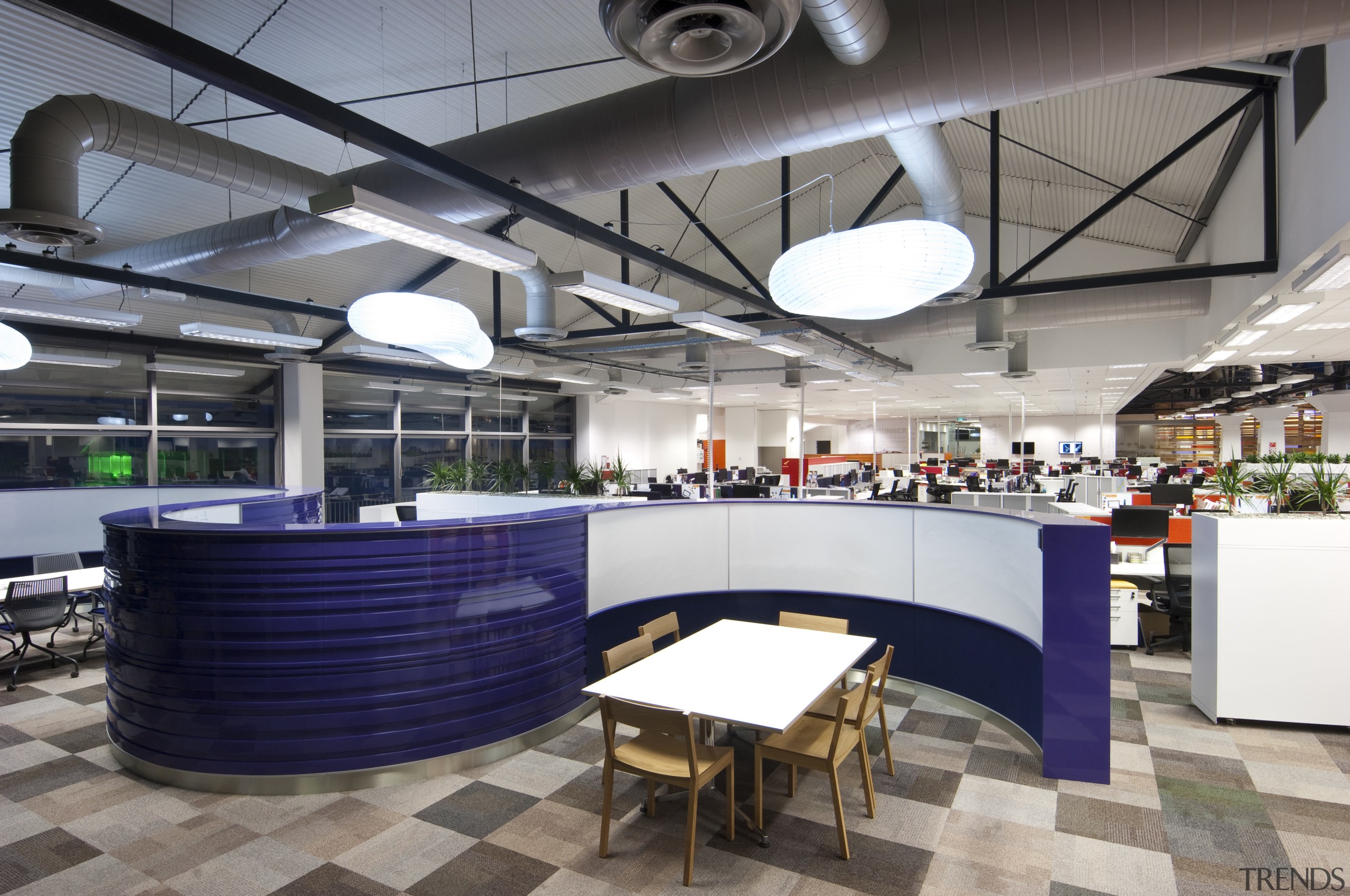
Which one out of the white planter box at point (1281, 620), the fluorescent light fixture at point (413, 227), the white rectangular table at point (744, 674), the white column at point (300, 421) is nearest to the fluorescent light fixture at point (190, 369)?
the white column at point (300, 421)

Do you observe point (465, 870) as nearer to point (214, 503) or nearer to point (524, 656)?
point (524, 656)

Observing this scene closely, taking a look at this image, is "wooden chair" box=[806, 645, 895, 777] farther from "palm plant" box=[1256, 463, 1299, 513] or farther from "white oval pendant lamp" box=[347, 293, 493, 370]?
"white oval pendant lamp" box=[347, 293, 493, 370]

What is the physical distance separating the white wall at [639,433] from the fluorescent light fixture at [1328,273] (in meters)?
13.6

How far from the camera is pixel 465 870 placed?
2.86 metres

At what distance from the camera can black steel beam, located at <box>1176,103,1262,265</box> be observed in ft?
18.3

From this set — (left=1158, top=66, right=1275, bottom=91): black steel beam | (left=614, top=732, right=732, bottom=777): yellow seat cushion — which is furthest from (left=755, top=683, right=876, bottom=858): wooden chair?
(left=1158, top=66, right=1275, bottom=91): black steel beam

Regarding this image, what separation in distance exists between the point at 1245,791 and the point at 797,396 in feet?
49.7

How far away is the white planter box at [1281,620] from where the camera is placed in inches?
161

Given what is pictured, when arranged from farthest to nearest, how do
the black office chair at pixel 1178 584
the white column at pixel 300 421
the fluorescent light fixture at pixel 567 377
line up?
the fluorescent light fixture at pixel 567 377
the white column at pixel 300 421
the black office chair at pixel 1178 584

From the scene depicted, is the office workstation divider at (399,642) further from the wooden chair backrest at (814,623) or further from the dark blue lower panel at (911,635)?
the wooden chair backrest at (814,623)

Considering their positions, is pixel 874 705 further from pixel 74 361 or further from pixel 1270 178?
pixel 74 361

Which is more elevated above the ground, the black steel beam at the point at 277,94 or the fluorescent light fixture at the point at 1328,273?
the black steel beam at the point at 277,94

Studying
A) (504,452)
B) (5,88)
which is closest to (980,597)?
(5,88)

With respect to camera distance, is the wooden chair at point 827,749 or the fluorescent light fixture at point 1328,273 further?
the fluorescent light fixture at point 1328,273
